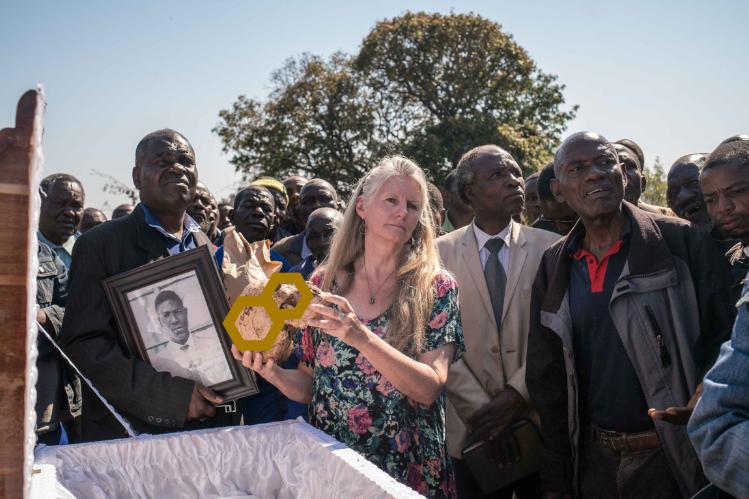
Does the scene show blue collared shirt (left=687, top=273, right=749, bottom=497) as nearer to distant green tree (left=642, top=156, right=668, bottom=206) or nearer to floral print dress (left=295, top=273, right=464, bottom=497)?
floral print dress (left=295, top=273, right=464, bottom=497)

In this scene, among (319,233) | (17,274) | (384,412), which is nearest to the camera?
(17,274)

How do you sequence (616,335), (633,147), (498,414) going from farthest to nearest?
(633,147), (498,414), (616,335)

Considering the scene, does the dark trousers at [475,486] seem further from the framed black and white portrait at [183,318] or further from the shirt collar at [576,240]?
the framed black and white portrait at [183,318]

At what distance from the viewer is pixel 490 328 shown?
3504mm

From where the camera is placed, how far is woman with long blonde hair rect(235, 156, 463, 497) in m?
2.42

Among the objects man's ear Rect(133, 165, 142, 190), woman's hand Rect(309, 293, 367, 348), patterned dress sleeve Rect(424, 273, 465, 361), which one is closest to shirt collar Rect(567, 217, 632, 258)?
patterned dress sleeve Rect(424, 273, 465, 361)

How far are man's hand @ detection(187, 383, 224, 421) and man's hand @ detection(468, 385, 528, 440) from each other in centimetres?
136

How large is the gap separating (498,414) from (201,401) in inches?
58.0

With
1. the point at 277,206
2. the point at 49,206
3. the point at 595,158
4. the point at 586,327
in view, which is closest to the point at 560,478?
the point at 586,327

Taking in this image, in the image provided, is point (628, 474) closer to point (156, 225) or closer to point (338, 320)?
point (338, 320)

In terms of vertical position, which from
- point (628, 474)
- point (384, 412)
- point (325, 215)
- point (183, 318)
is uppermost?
point (325, 215)

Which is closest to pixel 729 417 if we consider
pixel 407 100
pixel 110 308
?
pixel 110 308

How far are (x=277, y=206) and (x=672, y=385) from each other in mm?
3870

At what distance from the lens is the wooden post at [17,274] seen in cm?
113
